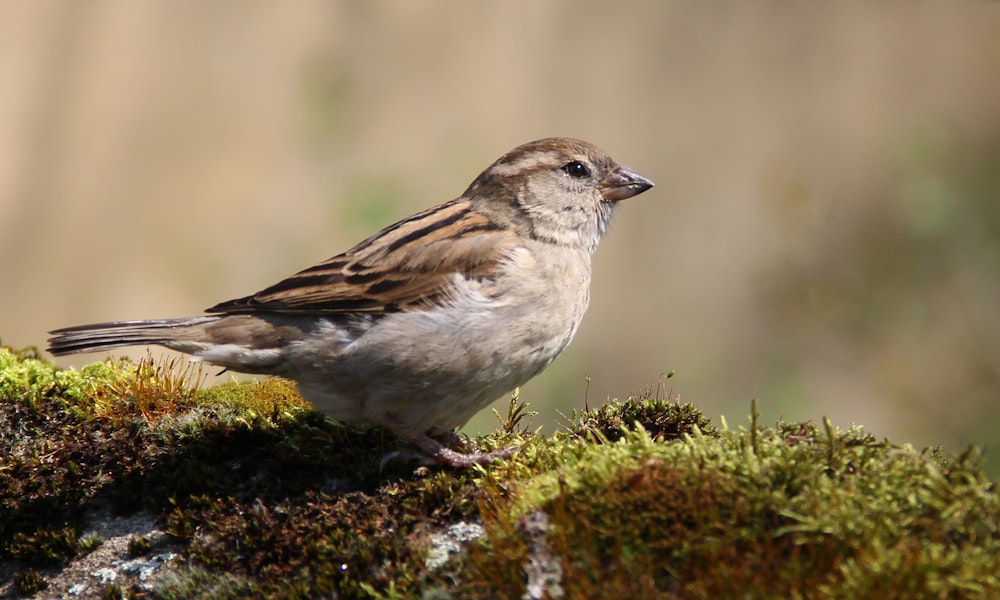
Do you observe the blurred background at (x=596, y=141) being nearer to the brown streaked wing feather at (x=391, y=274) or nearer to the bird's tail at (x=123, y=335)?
the brown streaked wing feather at (x=391, y=274)

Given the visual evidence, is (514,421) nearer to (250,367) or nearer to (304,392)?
(304,392)

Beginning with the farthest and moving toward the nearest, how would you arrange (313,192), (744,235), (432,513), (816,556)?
(744,235)
(313,192)
(432,513)
(816,556)

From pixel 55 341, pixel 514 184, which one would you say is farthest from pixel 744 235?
pixel 55 341

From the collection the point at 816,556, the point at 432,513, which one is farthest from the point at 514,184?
the point at 816,556

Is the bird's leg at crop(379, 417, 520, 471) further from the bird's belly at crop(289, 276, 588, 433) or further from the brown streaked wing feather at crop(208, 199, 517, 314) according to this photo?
the brown streaked wing feather at crop(208, 199, 517, 314)

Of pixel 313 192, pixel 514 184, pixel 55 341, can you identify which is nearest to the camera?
pixel 55 341

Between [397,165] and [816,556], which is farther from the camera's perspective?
[397,165]

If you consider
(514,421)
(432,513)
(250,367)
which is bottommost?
(432,513)

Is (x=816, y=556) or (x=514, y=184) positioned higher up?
(x=514, y=184)
